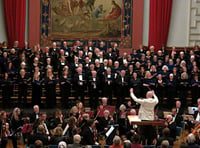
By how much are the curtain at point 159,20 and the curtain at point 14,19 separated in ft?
17.1

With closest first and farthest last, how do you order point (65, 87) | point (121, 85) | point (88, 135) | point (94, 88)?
point (88, 135), point (65, 87), point (94, 88), point (121, 85)

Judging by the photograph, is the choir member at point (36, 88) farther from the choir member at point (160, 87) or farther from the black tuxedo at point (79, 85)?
the choir member at point (160, 87)

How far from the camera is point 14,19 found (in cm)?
1788

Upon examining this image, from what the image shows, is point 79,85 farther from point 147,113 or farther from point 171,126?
point 147,113

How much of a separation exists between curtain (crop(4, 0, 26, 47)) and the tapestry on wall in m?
0.82

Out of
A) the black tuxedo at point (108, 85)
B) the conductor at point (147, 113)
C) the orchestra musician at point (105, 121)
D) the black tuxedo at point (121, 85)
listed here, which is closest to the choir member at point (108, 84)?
the black tuxedo at point (108, 85)

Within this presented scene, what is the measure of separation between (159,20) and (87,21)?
116 inches

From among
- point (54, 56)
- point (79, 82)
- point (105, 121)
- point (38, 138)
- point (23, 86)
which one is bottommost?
point (105, 121)

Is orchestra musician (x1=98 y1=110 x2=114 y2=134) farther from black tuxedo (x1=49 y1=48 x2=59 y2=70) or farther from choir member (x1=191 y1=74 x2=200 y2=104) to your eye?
black tuxedo (x1=49 y1=48 x2=59 y2=70)

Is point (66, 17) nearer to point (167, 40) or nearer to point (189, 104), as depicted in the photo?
point (167, 40)

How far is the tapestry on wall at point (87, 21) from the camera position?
711 inches

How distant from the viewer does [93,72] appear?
13.6m

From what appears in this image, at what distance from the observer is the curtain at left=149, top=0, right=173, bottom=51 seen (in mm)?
17969

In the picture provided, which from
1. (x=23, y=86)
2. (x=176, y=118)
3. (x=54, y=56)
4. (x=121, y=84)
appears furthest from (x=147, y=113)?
(x=54, y=56)
